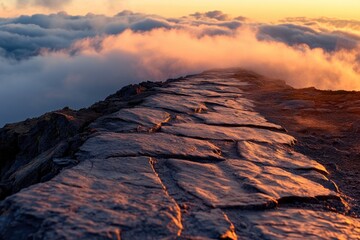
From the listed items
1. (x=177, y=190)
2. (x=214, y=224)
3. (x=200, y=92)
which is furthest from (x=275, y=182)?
(x=200, y=92)

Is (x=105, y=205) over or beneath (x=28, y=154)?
over

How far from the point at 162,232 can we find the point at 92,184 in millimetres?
649

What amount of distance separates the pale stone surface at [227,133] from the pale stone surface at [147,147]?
280 millimetres

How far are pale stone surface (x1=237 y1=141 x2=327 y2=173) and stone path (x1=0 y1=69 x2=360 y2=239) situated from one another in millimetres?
11

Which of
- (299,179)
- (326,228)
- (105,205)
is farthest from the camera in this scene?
(299,179)

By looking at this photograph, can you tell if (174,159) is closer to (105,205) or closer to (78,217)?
(105,205)

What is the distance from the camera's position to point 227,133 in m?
4.18

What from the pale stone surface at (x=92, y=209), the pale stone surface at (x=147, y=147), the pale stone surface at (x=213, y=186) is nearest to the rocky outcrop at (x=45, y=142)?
the pale stone surface at (x=147, y=147)

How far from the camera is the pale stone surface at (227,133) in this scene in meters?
3.99

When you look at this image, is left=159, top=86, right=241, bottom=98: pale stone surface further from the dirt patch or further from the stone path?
the stone path

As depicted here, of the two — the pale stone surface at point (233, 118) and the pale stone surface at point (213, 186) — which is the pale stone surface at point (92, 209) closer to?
the pale stone surface at point (213, 186)

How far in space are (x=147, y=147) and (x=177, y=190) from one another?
853 mm

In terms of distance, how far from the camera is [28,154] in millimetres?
6207

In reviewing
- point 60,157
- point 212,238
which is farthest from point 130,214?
point 60,157
